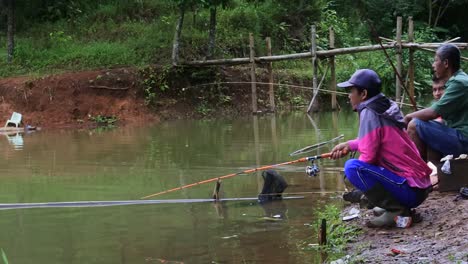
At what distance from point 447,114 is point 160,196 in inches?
135

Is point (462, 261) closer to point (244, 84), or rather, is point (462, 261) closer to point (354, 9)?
point (244, 84)

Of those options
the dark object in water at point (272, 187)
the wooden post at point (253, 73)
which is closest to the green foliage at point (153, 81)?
the wooden post at point (253, 73)

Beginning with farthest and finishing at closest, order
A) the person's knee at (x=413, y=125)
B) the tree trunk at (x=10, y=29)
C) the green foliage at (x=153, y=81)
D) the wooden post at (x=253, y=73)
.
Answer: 1. the tree trunk at (x=10, y=29)
2. the green foliage at (x=153, y=81)
3. the wooden post at (x=253, y=73)
4. the person's knee at (x=413, y=125)

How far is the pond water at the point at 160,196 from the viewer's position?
4840 mm

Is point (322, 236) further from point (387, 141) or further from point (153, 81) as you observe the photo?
point (153, 81)

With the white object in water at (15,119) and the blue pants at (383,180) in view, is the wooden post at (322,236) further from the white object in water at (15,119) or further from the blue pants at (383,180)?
the white object in water at (15,119)

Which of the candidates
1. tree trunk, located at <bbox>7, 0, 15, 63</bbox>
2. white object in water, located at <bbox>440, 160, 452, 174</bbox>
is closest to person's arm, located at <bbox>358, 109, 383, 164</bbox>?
white object in water, located at <bbox>440, 160, 452, 174</bbox>

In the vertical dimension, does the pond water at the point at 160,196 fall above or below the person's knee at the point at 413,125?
below

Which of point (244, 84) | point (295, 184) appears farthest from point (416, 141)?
point (244, 84)

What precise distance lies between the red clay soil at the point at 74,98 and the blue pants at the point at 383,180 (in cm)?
1312

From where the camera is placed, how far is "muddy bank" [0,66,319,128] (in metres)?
17.5

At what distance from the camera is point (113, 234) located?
537cm

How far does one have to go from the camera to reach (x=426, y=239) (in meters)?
4.19

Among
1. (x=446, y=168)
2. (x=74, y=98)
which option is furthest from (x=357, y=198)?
(x=74, y=98)
